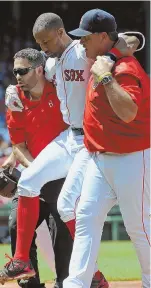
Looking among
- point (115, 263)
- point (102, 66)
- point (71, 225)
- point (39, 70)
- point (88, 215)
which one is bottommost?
point (115, 263)

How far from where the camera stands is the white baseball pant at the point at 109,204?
4980 millimetres

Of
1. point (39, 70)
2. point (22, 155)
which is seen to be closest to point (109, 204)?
point (22, 155)

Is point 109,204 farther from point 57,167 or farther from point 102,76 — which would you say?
point 102,76

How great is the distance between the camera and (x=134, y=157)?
5004mm

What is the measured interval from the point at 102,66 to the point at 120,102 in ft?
1.06

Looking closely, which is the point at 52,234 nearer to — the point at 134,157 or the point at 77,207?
the point at 77,207

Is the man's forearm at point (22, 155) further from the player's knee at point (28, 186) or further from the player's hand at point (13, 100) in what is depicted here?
the player's knee at point (28, 186)

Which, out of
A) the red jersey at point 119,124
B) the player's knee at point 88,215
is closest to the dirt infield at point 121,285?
the player's knee at point 88,215

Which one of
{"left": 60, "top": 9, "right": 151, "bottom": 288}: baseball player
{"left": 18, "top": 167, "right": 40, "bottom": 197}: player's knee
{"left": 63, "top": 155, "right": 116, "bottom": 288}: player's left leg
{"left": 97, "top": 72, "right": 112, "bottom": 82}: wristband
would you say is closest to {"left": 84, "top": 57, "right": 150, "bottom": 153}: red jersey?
{"left": 60, "top": 9, "right": 151, "bottom": 288}: baseball player

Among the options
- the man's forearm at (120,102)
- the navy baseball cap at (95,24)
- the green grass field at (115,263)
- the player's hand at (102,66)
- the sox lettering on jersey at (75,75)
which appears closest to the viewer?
the man's forearm at (120,102)

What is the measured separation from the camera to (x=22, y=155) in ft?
20.3

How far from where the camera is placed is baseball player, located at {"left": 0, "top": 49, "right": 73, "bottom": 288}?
597cm

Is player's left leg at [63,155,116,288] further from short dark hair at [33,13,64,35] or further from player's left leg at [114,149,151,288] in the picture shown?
short dark hair at [33,13,64,35]

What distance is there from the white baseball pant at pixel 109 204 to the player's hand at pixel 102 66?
1.94ft
